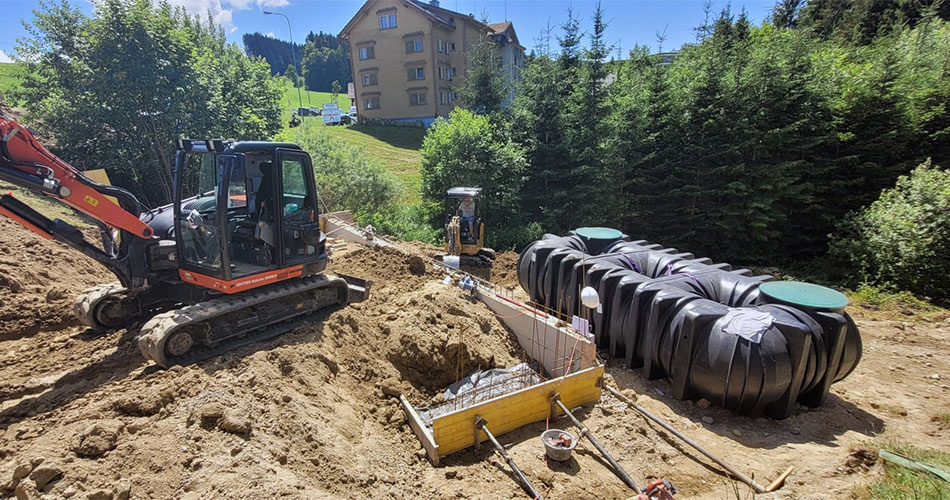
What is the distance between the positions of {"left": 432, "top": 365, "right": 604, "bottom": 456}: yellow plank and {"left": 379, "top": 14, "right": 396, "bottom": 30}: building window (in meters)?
36.2

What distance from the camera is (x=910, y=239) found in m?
9.70

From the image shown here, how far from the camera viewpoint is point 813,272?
12.4 m

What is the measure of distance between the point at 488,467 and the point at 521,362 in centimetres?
241

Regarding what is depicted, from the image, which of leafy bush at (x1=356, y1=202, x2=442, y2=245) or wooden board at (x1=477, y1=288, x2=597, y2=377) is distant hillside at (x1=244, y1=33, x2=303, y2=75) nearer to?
leafy bush at (x1=356, y1=202, x2=442, y2=245)

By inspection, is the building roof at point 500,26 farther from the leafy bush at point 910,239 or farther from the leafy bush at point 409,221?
the leafy bush at point 910,239

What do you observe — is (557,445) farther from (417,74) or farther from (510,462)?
(417,74)

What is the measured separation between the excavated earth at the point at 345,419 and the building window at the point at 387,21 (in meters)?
33.2

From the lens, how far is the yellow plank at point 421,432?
452 cm

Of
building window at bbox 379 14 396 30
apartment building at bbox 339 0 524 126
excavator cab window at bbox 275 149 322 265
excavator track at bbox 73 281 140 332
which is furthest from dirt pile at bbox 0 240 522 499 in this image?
building window at bbox 379 14 396 30

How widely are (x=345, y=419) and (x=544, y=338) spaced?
3.17 m

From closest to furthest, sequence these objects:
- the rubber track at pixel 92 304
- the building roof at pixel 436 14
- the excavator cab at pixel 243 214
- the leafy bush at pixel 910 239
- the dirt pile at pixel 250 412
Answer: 1. the dirt pile at pixel 250 412
2. the excavator cab at pixel 243 214
3. the rubber track at pixel 92 304
4. the leafy bush at pixel 910 239
5. the building roof at pixel 436 14

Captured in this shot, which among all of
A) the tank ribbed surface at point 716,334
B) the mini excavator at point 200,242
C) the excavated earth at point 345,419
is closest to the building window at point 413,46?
the excavated earth at point 345,419

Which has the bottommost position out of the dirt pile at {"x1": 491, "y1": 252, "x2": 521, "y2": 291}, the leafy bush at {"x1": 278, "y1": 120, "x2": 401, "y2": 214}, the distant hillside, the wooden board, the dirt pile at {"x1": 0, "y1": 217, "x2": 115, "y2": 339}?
the dirt pile at {"x1": 491, "y1": 252, "x2": 521, "y2": 291}

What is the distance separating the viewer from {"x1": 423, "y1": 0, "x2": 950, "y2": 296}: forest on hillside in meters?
12.1
